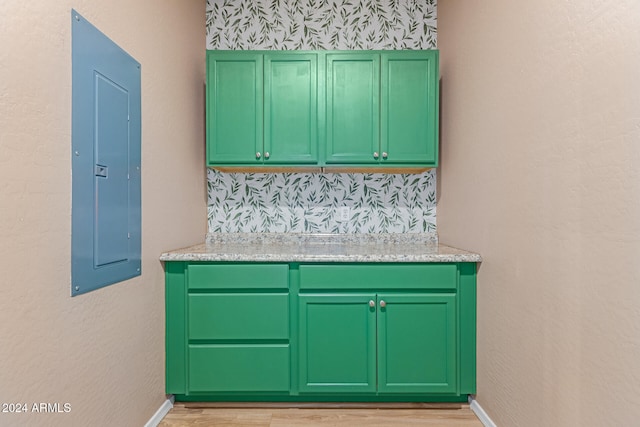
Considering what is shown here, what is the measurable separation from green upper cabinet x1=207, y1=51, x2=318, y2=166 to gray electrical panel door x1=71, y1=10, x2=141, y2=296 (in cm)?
64

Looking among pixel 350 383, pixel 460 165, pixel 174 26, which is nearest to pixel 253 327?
pixel 350 383

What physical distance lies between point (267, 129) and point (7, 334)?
1.60m

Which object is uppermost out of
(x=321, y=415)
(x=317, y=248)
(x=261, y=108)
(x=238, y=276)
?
(x=261, y=108)

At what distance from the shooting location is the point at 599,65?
1.10m

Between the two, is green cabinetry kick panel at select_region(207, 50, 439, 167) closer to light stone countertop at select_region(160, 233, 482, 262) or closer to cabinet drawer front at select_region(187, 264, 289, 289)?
light stone countertop at select_region(160, 233, 482, 262)

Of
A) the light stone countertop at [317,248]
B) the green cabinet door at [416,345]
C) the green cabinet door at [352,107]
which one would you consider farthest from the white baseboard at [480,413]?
Result: the green cabinet door at [352,107]

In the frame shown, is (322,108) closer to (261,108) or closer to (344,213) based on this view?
(261,108)

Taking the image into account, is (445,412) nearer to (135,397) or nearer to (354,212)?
(354,212)

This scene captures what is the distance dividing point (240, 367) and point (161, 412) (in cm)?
45

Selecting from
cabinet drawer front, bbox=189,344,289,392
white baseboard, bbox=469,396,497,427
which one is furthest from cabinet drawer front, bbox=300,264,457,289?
white baseboard, bbox=469,396,497,427

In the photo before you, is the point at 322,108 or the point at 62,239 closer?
the point at 62,239

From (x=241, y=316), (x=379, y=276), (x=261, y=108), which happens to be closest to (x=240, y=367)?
(x=241, y=316)

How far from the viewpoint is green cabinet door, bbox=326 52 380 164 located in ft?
7.38

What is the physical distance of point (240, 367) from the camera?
1.96m
